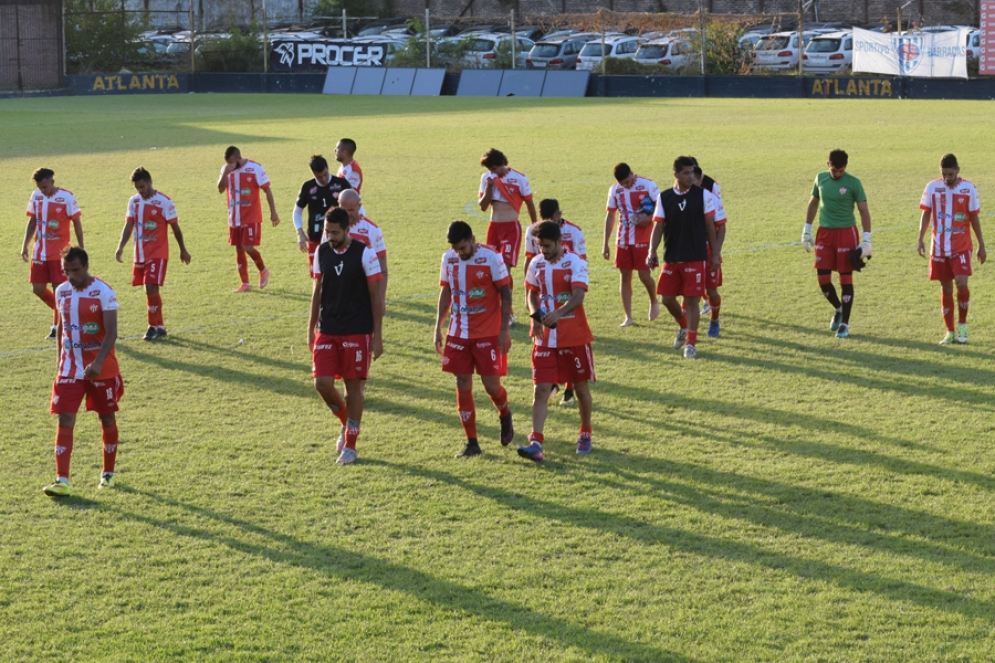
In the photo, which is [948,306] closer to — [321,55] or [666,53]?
[666,53]

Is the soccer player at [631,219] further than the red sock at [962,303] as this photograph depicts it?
Yes

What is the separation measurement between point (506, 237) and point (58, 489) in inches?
245

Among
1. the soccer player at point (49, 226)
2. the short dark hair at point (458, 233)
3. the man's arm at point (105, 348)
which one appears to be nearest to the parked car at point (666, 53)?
the soccer player at point (49, 226)

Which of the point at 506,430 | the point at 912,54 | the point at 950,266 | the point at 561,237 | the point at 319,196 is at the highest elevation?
the point at 912,54

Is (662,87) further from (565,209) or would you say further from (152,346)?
(152,346)

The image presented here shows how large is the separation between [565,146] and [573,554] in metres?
24.1

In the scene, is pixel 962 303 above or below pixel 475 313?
below

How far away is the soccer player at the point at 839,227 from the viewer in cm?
1263

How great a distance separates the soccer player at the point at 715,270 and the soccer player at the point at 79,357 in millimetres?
5965

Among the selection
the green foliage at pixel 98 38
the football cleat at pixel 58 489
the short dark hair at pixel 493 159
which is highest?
the green foliage at pixel 98 38

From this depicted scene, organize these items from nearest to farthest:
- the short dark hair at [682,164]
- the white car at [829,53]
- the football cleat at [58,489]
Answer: the football cleat at [58,489]
the short dark hair at [682,164]
the white car at [829,53]

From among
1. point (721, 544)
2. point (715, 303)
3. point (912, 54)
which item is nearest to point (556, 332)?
point (721, 544)

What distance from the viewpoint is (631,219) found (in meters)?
13.4

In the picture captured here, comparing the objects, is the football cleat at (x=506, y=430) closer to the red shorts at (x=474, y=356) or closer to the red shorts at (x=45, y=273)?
the red shorts at (x=474, y=356)
